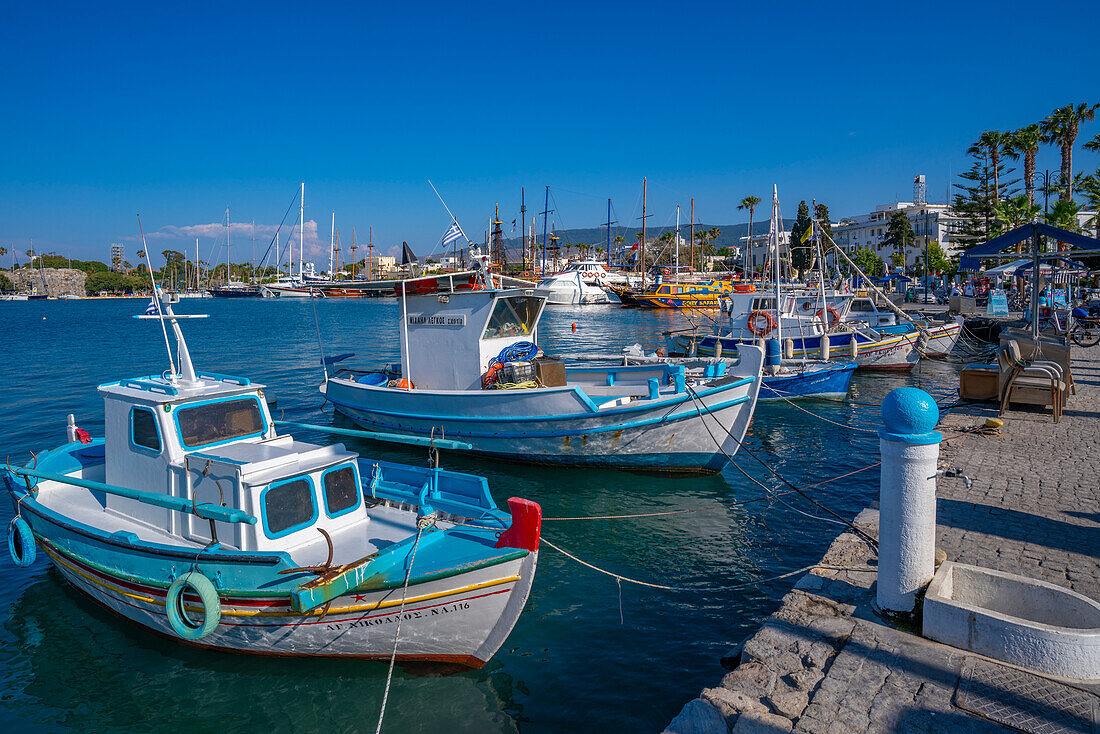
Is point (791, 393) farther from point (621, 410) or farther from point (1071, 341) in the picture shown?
point (1071, 341)

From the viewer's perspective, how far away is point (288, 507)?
22.2 ft

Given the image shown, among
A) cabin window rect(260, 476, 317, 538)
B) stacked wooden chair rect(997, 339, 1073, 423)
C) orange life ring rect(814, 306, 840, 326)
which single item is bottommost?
cabin window rect(260, 476, 317, 538)

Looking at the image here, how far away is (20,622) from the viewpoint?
805cm

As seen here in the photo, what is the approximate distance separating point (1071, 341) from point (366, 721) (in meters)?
30.1

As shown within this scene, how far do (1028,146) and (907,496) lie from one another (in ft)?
174

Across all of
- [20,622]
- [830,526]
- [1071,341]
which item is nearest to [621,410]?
[830,526]

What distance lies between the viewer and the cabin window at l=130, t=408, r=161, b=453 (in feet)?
23.8

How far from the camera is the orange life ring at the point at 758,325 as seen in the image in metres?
25.4

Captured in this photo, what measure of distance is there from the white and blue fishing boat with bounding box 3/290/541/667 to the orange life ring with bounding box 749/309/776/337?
20.1 m

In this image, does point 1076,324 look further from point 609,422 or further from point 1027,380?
point 609,422

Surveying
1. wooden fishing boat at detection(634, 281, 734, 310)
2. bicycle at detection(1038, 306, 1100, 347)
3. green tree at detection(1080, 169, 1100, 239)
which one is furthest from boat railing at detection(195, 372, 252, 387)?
wooden fishing boat at detection(634, 281, 734, 310)

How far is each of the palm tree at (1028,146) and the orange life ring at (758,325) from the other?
3220cm

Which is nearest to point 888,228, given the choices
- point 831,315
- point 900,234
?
point 900,234

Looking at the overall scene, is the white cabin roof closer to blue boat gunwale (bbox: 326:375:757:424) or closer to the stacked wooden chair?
blue boat gunwale (bbox: 326:375:757:424)
